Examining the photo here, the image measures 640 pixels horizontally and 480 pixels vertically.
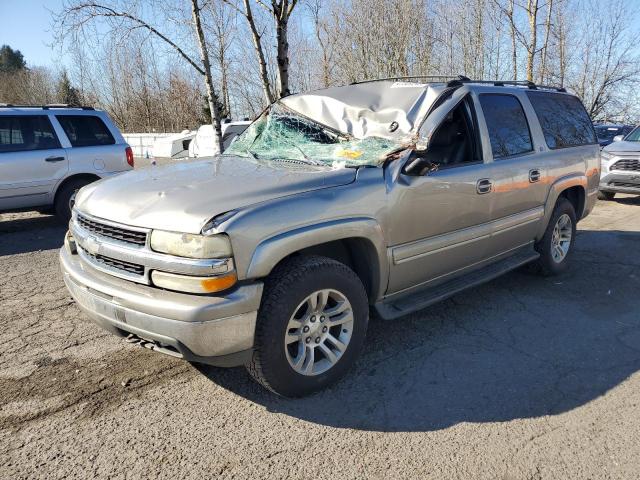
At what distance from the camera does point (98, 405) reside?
2963 mm

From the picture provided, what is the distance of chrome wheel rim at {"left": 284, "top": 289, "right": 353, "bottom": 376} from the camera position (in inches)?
116

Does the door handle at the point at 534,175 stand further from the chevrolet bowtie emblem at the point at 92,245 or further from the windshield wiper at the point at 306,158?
the chevrolet bowtie emblem at the point at 92,245

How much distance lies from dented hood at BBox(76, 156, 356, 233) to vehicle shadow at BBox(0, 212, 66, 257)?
4.11 meters

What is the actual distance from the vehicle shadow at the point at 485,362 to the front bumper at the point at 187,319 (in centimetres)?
59

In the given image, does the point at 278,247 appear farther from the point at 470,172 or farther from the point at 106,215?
the point at 470,172

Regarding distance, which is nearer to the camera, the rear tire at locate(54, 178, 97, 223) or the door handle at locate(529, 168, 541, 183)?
the door handle at locate(529, 168, 541, 183)

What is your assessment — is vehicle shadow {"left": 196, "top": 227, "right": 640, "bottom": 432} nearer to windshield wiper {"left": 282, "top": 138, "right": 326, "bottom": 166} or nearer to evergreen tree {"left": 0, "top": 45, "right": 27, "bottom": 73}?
windshield wiper {"left": 282, "top": 138, "right": 326, "bottom": 166}

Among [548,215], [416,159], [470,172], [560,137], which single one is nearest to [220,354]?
[416,159]

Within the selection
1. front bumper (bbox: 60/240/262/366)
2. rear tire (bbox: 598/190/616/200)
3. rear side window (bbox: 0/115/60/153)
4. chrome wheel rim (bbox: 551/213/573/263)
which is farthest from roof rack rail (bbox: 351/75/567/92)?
rear tire (bbox: 598/190/616/200)

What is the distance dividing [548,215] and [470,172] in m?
1.59

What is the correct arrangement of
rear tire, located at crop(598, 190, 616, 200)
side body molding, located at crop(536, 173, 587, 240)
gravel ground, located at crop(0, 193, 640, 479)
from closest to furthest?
gravel ground, located at crop(0, 193, 640, 479)
side body molding, located at crop(536, 173, 587, 240)
rear tire, located at crop(598, 190, 616, 200)

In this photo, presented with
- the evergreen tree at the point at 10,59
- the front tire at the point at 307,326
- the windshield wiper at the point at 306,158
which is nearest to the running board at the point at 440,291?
the front tire at the point at 307,326

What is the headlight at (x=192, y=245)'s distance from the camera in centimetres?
254

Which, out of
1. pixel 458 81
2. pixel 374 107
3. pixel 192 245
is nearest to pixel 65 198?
pixel 374 107
